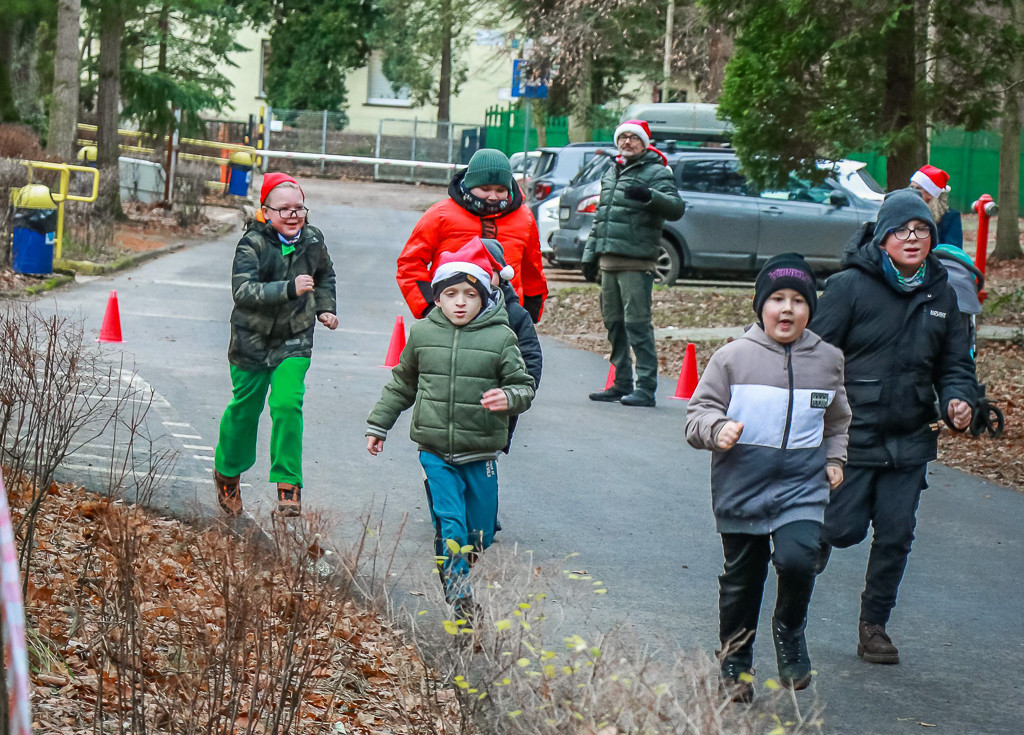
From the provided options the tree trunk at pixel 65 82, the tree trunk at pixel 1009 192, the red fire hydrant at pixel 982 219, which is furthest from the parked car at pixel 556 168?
the red fire hydrant at pixel 982 219

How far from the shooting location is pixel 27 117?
3375 centimetres

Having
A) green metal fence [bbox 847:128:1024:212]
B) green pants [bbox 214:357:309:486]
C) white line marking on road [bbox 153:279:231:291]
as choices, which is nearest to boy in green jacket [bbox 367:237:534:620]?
green pants [bbox 214:357:309:486]

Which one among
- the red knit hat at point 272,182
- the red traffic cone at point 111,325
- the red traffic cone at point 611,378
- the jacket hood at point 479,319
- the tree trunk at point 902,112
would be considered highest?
the tree trunk at point 902,112

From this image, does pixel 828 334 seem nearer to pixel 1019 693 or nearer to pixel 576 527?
pixel 1019 693

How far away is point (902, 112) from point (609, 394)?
5056 millimetres

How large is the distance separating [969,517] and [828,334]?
130 inches

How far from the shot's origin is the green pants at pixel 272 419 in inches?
260

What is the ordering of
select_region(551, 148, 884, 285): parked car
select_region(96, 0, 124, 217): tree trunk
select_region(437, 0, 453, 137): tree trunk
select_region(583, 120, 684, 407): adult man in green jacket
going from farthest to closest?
select_region(437, 0, 453, 137): tree trunk → select_region(96, 0, 124, 217): tree trunk → select_region(551, 148, 884, 285): parked car → select_region(583, 120, 684, 407): adult man in green jacket

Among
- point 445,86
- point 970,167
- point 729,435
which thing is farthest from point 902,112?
point 445,86

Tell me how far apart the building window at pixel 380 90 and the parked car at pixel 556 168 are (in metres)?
33.3

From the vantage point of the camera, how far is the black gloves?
35.1 feet

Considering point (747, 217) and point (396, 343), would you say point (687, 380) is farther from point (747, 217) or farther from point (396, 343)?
point (747, 217)

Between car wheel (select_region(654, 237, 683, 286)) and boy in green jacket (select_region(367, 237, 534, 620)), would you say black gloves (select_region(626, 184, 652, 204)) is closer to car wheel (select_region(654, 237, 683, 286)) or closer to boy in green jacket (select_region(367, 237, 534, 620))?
boy in green jacket (select_region(367, 237, 534, 620))

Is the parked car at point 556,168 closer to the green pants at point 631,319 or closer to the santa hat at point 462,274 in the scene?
the green pants at point 631,319
